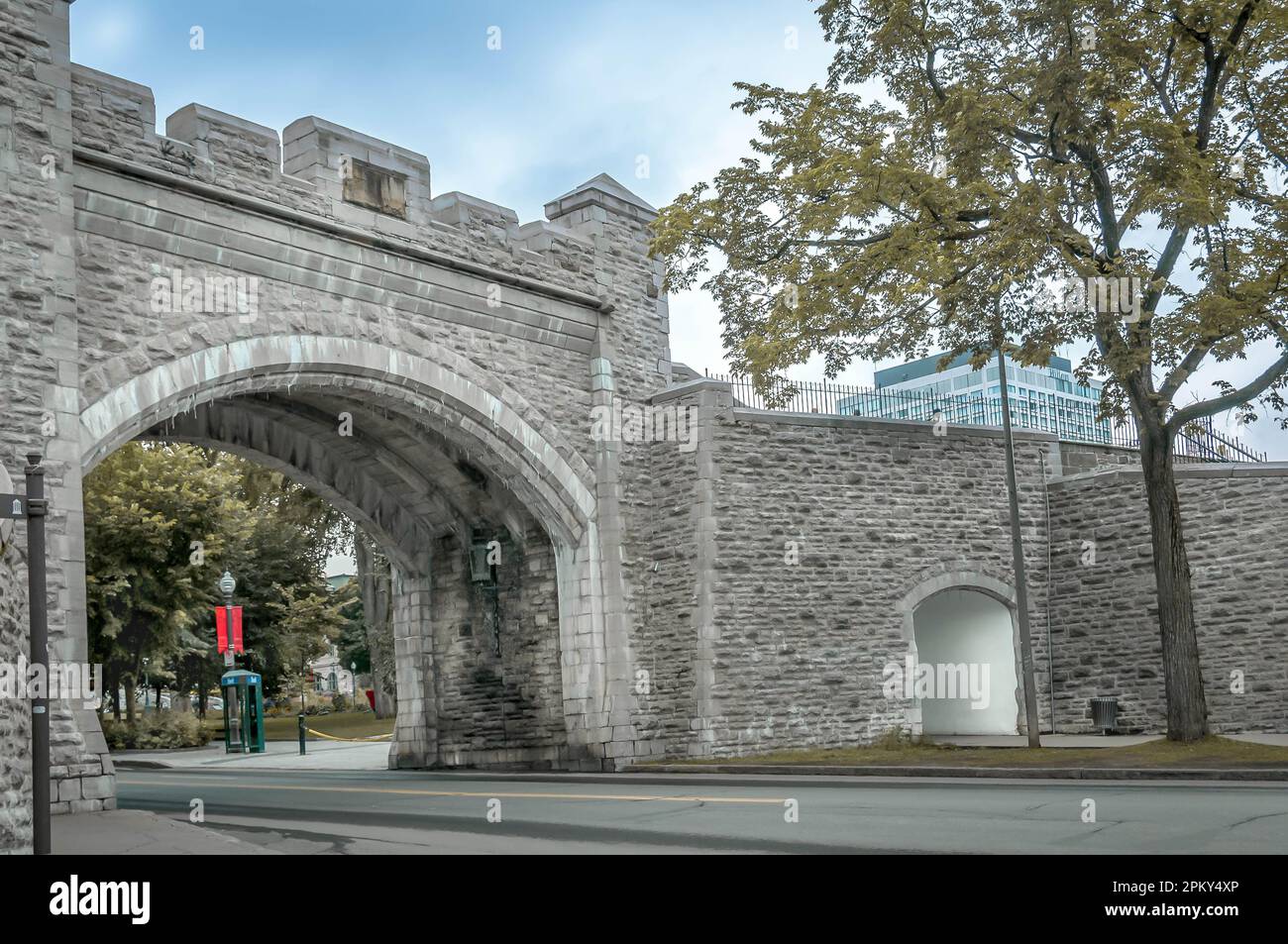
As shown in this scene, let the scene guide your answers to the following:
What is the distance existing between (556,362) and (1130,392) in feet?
25.6

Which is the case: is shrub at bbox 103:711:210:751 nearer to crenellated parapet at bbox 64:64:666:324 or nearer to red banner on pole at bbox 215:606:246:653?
red banner on pole at bbox 215:606:246:653

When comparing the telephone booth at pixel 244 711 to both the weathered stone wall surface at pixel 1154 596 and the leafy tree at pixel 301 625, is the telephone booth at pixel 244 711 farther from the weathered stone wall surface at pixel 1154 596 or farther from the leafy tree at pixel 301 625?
the weathered stone wall surface at pixel 1154 596

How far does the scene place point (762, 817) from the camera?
9.67 metres

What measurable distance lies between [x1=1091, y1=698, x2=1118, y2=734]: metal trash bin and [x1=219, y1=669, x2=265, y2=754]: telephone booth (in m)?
19.1

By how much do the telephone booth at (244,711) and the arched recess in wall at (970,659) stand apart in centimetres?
1591

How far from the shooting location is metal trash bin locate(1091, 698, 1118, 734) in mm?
20062

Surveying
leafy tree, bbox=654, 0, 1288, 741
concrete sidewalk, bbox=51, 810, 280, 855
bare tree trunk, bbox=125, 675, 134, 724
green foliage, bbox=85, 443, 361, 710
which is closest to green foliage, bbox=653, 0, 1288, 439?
leafy tree, bbox=654, 0, 1288, 741

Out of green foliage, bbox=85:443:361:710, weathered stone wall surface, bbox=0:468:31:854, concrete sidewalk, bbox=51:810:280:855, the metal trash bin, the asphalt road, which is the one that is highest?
green foliage, bbox=85:443:361:710

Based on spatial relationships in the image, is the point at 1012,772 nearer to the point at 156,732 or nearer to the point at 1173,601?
the point at 1173,601

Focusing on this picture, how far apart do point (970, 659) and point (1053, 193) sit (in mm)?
10516

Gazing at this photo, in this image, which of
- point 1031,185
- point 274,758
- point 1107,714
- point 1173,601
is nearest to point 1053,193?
point 1031,185

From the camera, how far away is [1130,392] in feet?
52.0

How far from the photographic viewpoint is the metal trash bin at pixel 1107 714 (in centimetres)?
2006

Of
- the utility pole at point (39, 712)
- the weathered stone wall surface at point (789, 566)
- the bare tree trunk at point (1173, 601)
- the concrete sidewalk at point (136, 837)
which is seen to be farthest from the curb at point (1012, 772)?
the utility pole at point (39, 712)
